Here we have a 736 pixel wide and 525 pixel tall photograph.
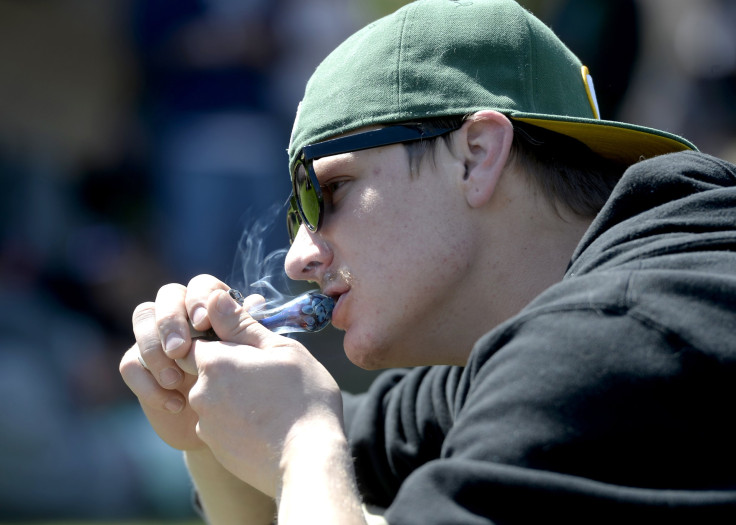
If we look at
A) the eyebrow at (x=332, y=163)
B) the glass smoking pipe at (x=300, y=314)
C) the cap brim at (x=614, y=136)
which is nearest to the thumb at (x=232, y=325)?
the glass smoking pipe at (x=300, y=314)

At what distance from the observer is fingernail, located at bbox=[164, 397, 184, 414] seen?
222cm

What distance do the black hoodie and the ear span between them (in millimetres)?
605

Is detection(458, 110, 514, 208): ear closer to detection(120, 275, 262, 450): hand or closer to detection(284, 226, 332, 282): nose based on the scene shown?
detection(284, 226, 332, 282): nose

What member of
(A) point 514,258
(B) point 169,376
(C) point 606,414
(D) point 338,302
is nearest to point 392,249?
(D) point 338,302

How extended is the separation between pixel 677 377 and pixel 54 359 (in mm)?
5258

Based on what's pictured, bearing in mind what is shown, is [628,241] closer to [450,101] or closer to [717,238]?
[717,238]

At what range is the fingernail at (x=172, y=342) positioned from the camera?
1.97 m

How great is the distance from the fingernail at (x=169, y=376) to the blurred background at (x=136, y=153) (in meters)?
3.18

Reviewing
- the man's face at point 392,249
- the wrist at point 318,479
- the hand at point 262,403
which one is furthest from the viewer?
the man's face at point 392,249

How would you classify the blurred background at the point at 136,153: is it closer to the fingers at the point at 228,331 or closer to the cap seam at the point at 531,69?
the cap seam at the point at 531,69

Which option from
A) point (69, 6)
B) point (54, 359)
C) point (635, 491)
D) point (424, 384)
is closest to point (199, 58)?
point (69, 6)

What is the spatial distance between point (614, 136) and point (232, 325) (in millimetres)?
1011

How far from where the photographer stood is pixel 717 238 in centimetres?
156

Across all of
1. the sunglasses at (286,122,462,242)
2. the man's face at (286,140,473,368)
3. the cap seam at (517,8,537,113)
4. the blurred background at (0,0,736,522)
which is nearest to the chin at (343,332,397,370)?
the man's face at (286,140,473,368)
